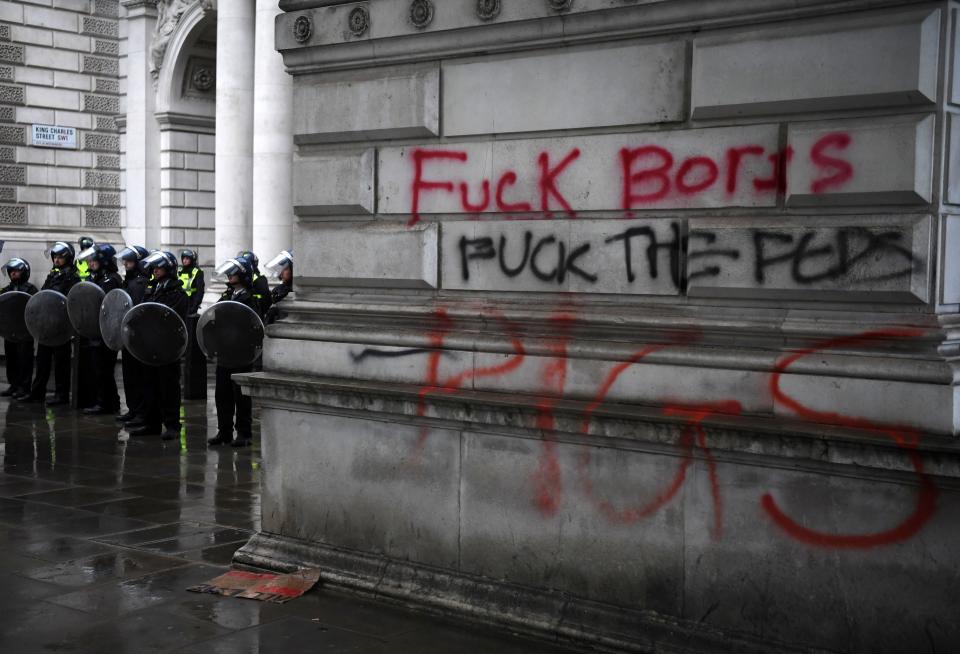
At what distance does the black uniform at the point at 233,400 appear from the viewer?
1207cm

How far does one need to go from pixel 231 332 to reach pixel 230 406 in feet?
4.52

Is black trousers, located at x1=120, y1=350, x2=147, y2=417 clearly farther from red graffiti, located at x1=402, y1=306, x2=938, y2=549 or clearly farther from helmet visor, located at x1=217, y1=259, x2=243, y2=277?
red graffiti, located at x1=402, y1=306, x2=938, y2=549

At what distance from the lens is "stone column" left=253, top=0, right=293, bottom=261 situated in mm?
19078

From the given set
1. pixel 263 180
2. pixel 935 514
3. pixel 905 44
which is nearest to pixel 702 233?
pixel 905 44

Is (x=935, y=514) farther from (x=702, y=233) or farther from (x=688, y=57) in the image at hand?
(x=688, y=57)

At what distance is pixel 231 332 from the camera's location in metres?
11.2

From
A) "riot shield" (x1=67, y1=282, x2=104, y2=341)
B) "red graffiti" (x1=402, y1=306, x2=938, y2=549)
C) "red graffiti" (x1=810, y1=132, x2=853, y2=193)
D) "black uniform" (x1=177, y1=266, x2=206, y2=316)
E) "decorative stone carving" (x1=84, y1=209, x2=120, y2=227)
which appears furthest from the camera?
"decorative stone carving" (x1=84, y1=209, x2=120, y2=227)

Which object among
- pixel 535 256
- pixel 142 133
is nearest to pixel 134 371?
pixel 535 256

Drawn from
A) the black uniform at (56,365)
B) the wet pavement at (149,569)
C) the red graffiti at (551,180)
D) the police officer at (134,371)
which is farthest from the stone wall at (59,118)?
the red graffiti at (551,180)

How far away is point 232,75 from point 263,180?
2.60 m

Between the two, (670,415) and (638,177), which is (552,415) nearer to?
(670,415)

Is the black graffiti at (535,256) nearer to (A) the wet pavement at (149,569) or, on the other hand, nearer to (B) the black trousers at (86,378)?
(A) the wet pavement at (149,569)

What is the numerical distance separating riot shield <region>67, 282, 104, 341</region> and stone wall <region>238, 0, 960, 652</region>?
7.27 metres

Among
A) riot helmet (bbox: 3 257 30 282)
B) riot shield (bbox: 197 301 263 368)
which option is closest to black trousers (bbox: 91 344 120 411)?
riot helmet (bbox: 3 257 30 282)
